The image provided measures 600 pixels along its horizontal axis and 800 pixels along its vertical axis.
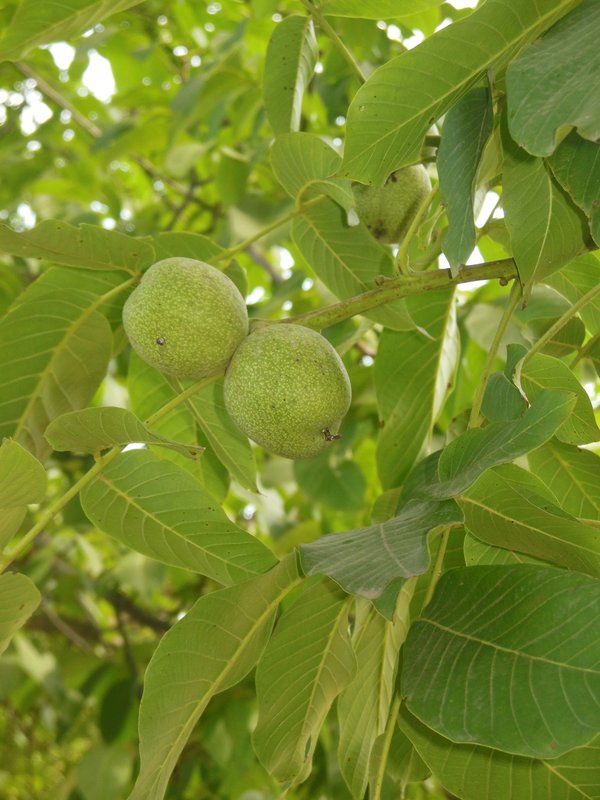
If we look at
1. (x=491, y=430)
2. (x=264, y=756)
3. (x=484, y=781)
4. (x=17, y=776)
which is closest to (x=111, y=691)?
(x=17, y=776)

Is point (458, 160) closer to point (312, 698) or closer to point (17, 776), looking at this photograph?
point (312, 698)

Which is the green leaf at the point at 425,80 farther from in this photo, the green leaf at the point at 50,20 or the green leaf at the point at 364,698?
the green leaf at the point at 364,698

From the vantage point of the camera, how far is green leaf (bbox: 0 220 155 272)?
3.90 ft

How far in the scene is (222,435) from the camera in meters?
1.39

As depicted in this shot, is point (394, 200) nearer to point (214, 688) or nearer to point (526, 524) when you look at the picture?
point (526, 524)

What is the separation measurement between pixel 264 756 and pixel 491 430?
0.51m

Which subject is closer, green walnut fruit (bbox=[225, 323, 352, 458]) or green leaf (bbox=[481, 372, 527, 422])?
green leaf (bbox=[481, 372, 527, 422])

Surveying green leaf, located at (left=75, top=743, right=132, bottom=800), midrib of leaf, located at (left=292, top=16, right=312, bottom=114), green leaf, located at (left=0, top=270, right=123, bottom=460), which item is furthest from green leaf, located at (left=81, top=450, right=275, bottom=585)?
green leaf, located at (left=75, top=743, right=132, bottom=800)

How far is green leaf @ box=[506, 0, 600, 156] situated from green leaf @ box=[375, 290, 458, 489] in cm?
67

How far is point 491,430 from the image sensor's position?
0.90 m

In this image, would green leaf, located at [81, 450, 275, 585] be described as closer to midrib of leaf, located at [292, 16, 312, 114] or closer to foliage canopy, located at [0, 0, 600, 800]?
foliage canopy, located at [0, 0, 600, 800]

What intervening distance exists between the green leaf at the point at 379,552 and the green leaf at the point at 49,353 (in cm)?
56

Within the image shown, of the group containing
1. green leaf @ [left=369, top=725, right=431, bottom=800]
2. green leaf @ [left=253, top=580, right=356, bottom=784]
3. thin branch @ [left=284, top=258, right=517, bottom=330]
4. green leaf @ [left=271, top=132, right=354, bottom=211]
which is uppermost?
green leaf @ [left=271, top=132, right=354, bottom=211]

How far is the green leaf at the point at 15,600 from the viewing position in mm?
1065
